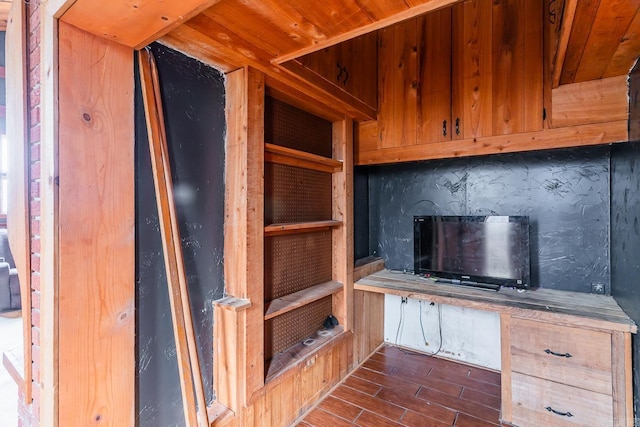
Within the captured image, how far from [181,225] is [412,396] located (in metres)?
1.93

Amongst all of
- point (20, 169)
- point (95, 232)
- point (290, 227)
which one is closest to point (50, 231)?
point (95, 232)

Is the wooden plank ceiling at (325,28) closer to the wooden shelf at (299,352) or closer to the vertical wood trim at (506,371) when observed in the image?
the vertical wood trim at (506,371)

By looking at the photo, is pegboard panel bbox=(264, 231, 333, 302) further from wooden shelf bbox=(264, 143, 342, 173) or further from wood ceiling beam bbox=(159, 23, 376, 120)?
wood ceiling beam bbox=(159, 23, 376, 120)

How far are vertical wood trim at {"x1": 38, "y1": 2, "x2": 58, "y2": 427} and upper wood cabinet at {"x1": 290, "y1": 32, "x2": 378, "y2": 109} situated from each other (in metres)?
0.99

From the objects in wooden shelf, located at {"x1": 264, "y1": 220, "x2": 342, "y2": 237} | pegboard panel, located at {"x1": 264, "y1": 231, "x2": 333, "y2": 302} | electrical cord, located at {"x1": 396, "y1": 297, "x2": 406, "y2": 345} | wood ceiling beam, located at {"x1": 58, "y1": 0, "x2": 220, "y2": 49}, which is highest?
wood ceiling beam, located at {"x1": 58, "y1": 0, "x2": 220, "y2": 49}

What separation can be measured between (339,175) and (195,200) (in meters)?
1.19

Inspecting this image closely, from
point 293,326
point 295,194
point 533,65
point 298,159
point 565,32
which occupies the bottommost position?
point 293,326

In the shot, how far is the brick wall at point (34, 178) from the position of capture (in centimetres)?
120

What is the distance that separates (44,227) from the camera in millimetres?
1074

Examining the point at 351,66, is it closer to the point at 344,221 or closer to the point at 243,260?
the point at 344,221

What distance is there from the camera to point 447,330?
2.72 m

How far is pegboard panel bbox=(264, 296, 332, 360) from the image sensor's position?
1.93m

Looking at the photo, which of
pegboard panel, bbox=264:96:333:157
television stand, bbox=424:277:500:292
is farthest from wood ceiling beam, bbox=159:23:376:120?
television stand, bbox=424:277:500:292

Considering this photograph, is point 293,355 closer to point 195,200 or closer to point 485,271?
point 195,200
